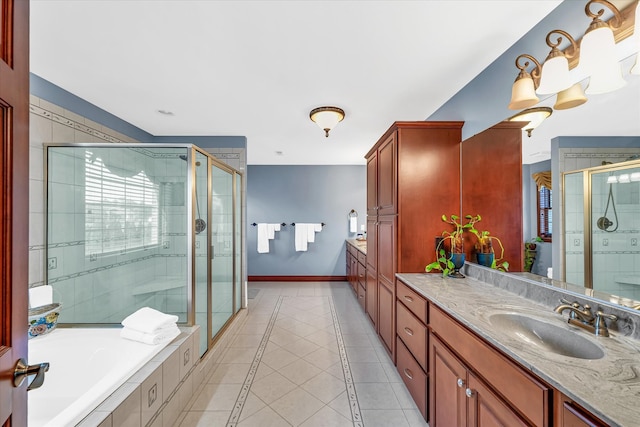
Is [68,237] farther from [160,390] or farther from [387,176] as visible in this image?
[387,176]

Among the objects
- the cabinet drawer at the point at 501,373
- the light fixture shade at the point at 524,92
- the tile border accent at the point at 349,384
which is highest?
the light fixture shade at the point at 524,92

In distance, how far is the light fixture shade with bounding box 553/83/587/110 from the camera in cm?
121

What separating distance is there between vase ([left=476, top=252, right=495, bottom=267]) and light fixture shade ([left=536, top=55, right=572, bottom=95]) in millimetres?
1061

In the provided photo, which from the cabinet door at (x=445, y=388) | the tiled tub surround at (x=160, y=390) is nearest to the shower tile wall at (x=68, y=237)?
the tiled tub surround at (x=160, y=390)

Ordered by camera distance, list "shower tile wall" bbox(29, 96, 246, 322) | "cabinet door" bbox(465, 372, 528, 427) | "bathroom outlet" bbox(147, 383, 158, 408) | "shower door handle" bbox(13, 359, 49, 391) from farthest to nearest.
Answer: "shower tile wall" bbox(29, 96, 246, 322) → "bathroom outlet" bbox(147, 383, 158, 408) → "cabinet door" bbox(465, 372, 528, 427) → "shower door handle" bbox(13, 359, 49, 391)

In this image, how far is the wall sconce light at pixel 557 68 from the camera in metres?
1.22

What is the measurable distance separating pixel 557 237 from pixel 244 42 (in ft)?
6.60

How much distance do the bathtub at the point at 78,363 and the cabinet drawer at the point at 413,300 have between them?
164cm

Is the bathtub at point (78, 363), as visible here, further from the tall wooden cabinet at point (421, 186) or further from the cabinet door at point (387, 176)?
the cabinet door at point (387, 176)

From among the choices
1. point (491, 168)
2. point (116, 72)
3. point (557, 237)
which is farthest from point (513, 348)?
point (116, 72)

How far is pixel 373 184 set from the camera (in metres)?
2.76

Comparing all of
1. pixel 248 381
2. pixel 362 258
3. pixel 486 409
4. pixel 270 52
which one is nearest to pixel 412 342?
pixel 486 409

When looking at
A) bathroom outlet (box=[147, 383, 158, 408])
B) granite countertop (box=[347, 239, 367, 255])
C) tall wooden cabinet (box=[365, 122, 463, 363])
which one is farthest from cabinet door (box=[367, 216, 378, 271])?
bathroom outlet (box=[147, 383, 158, 408])

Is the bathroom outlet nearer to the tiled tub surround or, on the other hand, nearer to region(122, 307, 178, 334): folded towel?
the tiled tub surround
